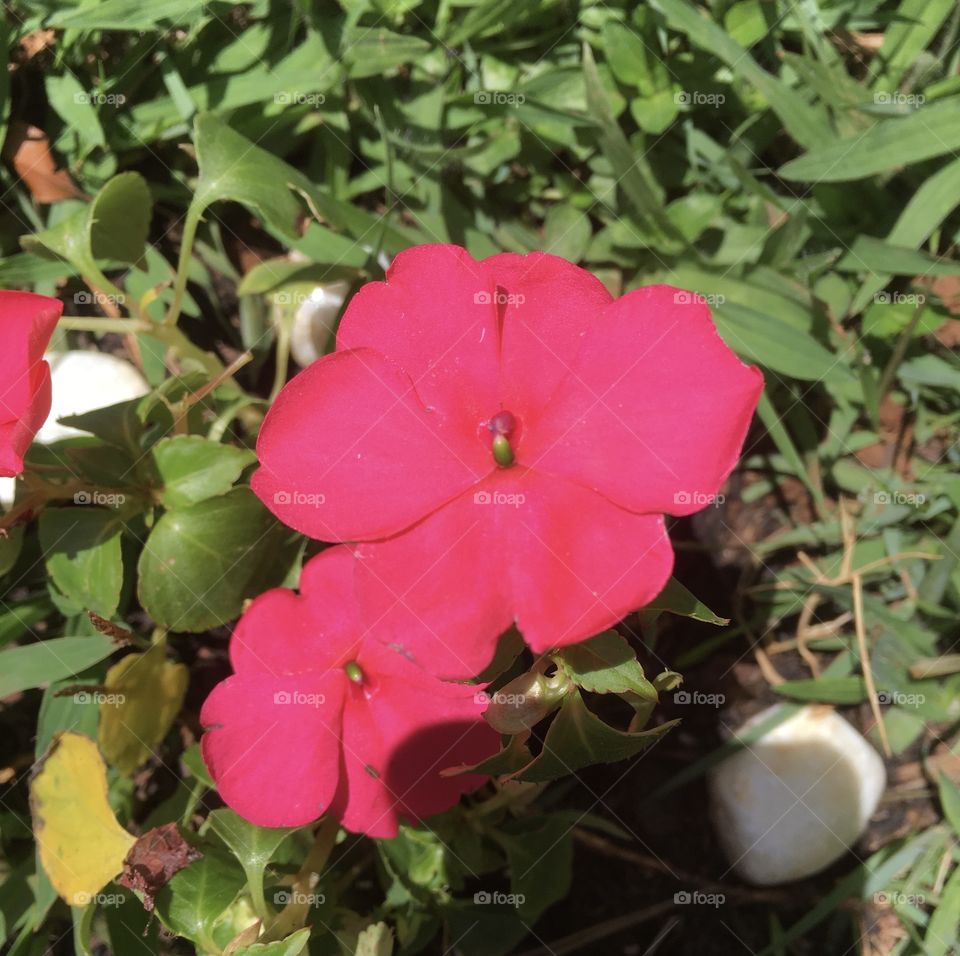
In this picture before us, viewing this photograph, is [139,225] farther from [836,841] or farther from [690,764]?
[836,841]

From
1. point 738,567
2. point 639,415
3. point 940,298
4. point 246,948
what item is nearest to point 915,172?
point 940,298

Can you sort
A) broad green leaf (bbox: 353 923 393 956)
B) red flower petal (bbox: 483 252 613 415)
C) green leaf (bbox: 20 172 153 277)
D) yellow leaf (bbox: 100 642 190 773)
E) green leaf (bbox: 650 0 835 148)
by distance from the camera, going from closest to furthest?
red flower petal (bbox: 483 252 613 415) → broad green leaf (bbox: 353 923 393 956) → green leaf (bbox: 20 172 153 277) → yellow leaf (bbox: 100 642 190 773) → green leaf (bbox: 650 0 835 148)
